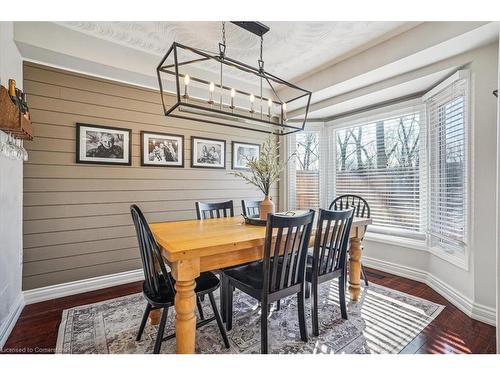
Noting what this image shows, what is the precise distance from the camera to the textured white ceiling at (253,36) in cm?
225

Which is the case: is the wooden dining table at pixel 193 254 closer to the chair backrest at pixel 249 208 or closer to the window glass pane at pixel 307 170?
the chair backrest at pixel 249 208

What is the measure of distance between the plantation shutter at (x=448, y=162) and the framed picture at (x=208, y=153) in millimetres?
2697

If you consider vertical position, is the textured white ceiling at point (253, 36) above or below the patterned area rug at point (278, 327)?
above

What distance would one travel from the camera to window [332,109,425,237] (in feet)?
10.3

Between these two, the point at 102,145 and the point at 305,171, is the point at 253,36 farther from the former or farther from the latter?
the point at 305,171

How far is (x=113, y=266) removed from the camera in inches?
113

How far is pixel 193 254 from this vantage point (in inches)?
56.6

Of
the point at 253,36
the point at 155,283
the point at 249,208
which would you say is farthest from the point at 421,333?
the point at 253,36

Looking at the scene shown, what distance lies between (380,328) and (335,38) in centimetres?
271

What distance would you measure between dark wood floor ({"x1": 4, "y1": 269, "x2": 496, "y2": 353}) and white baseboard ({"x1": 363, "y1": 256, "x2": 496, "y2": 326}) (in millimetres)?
58

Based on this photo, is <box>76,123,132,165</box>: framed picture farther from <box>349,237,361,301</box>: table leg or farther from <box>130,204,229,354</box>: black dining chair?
<box>349,237,361,301</box>: table leg

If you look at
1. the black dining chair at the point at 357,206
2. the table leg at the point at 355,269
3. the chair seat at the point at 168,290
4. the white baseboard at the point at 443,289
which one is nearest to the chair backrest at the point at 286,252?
the chair seat at the point at 168,290

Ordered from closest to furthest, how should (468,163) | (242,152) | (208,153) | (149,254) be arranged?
(149,254) → (468,163) → (208,153) → (242,152)

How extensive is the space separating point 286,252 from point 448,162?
2243 millimetres
